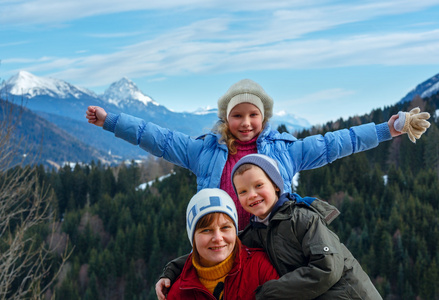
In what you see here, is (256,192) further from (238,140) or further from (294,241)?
(238,140)

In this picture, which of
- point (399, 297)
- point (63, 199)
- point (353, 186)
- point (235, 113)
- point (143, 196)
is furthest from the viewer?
point (63, 199)

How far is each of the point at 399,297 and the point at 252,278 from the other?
53.9 meters

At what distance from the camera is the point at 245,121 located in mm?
4215

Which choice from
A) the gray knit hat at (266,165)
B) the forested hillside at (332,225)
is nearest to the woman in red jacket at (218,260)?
the gray knit hat at (266,165)

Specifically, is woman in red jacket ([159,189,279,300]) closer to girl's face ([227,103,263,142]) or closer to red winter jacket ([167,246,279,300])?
red winter jacket ([167,246,279,300])

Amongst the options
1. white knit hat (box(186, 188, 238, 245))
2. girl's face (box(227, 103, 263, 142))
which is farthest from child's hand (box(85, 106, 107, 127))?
white knit hat (box(186, 188, 238, 245))

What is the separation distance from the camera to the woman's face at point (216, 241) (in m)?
3.34

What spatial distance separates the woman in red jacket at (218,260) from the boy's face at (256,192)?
0.44 feet

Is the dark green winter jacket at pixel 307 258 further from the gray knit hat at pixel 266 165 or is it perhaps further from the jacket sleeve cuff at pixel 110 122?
the jacket sleeve cuff at pixel 110 122

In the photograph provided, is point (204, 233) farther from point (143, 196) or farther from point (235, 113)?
point (143, 196)

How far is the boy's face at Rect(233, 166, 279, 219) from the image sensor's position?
348 centimetres

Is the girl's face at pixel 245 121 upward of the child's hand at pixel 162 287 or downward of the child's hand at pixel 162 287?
upward

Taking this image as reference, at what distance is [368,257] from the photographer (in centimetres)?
5459

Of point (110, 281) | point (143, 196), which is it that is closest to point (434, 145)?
point (143, 196)
